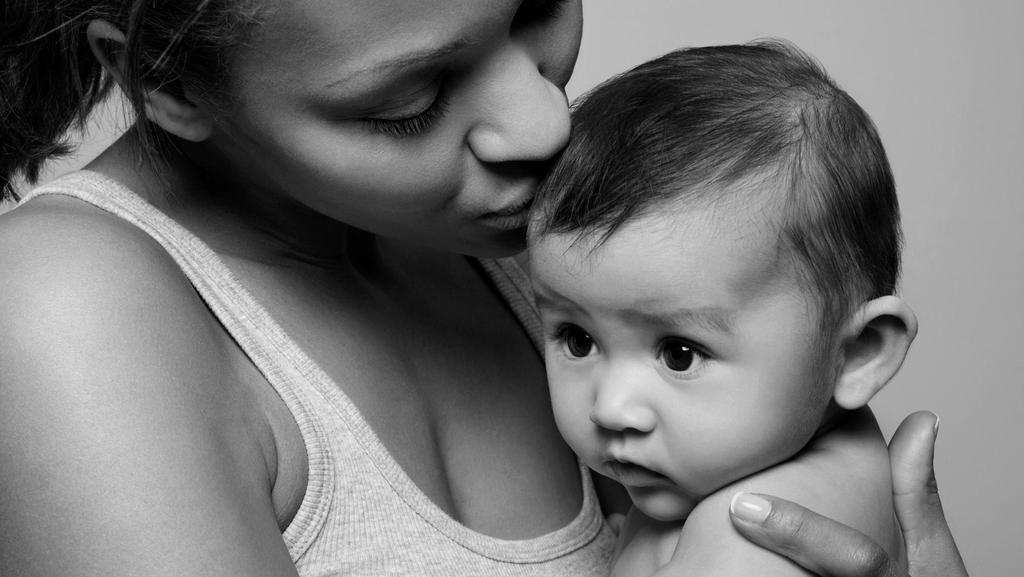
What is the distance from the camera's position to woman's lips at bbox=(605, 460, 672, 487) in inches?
48.7

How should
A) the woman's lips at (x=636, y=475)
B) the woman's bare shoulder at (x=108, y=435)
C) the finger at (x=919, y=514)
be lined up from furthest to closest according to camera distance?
the finger at (x=919, y=514) < the woman's lips at (x=636, y=475) < the woman's bare shoulder at (x=108, y=435)

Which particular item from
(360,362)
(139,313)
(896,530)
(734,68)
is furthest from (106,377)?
(896,530)

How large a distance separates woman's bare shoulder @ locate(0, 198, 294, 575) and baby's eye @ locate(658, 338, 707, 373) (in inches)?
15.1

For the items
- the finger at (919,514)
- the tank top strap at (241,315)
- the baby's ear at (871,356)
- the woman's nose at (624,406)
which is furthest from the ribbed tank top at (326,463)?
the finger at (919,514)

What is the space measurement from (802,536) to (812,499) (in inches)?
3.1

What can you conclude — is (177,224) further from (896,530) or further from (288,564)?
(896,530)

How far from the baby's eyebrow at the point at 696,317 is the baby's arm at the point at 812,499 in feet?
0.59

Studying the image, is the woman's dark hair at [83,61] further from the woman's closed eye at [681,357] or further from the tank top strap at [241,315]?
the woman's closed eye at [681,357]

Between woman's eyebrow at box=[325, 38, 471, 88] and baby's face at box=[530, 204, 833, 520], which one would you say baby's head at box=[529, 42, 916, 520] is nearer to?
baby's face at box=[530, 204, 833, 520]

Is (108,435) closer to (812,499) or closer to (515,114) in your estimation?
(515,114)

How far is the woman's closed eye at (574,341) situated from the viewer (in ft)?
4.09

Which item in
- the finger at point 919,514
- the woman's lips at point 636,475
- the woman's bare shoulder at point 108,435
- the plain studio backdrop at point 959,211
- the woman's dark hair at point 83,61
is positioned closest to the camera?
the woman's bare shoulder at point 108,435

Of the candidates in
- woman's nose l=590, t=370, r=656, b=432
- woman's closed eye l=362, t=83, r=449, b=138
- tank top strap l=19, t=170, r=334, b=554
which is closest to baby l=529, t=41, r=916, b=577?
woman's nose l=590, t=370, r=656, b=432

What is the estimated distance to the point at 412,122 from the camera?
1.15m
